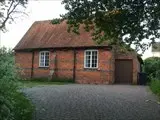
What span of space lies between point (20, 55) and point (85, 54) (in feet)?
30.4

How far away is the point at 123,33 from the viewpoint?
16.2 m

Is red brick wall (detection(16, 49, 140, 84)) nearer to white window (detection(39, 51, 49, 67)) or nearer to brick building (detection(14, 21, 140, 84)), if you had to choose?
brick building (detection(14, 21, 140, 84))

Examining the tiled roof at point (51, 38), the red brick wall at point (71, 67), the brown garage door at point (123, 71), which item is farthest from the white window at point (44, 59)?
the brown garage door at point (123, 71)

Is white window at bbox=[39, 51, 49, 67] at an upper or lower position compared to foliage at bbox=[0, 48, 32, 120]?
upper

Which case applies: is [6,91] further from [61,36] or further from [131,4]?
[61,36]

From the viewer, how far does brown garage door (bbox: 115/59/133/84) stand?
3841 centimetres

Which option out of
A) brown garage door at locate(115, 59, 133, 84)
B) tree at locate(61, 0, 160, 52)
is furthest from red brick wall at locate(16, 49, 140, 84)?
tree at locate(61, 0, 160, 52)

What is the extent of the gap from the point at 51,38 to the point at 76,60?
503 cm

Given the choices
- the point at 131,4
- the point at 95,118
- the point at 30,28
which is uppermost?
the point at 30,28

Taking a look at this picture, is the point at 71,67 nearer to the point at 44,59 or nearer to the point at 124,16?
the point at 44,59

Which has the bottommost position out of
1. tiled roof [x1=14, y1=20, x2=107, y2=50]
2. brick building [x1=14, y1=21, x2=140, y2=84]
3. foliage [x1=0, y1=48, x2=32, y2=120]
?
foliage [x1=0, y1=48, x2=32, y2=120]

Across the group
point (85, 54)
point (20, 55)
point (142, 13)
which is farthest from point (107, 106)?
point (20, 55)

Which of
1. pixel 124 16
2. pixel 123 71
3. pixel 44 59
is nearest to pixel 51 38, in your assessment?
pixel 44 59

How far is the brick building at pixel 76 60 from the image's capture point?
3672cm
